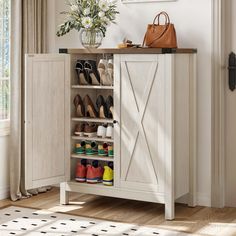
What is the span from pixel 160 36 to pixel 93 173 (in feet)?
4.11

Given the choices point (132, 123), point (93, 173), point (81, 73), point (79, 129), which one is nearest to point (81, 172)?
point (93, 173)

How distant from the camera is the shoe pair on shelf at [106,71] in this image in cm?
472

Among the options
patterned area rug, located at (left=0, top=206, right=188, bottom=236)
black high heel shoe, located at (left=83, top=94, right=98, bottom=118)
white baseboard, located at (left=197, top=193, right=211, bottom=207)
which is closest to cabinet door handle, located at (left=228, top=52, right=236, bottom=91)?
white baseboard, located at (left=197, top=193, right=211, bottom=207)

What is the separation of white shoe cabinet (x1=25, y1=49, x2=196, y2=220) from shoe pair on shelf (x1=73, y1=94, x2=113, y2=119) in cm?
7

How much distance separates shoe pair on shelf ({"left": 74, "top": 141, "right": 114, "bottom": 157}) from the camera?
4.79 metres

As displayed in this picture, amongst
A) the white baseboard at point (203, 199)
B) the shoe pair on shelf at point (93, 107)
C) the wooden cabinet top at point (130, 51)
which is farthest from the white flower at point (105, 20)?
the white baseboard at point (203, 199)

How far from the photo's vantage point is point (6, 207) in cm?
480

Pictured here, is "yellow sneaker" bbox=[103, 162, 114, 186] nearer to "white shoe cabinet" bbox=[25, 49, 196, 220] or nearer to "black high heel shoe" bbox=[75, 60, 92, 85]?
"white shoe cabinet" bbox=[25, 49, 196, 220]

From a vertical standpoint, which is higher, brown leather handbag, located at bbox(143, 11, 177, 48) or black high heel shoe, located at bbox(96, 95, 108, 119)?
brown leather handbag, located at bbox(143, 11, 177, 48)

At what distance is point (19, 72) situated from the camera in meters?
5.05

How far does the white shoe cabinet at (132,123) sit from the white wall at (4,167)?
0.56 meters

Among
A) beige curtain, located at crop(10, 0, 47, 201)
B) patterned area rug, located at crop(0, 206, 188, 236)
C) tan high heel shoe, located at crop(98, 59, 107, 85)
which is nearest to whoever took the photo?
patterned area rug, located at crop(0, 206, 188, 236)

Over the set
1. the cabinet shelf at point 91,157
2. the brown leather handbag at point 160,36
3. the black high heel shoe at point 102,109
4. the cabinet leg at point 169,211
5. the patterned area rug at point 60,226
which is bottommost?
the patterned area rug at point 60,226

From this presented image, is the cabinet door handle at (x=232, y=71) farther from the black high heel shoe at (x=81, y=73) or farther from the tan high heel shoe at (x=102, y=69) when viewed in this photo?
the black high heel shoe at (x=81, y=73)
